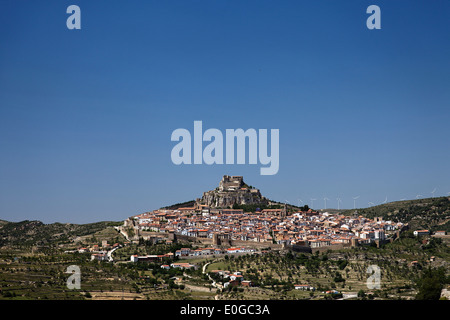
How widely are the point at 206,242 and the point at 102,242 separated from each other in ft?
31.6

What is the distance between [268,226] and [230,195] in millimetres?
13665

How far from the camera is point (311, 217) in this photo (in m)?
65.1

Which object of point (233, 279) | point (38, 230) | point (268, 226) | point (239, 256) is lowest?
point (233, 279)

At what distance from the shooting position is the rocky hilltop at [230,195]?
231 ft

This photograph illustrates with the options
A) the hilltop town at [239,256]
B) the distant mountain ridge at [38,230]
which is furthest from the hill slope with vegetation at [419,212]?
the distant mountain ridge at [38,230]

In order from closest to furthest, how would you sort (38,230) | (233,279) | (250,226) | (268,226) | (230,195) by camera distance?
1. (233,279)
2. (250,226)
3. (268,226)
4. (230,195)
5. (38,230)

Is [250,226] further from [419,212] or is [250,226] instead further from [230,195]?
[419,212]

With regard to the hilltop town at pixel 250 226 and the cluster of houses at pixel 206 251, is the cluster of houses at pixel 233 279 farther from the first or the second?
the hilltop town at pixel 250 226

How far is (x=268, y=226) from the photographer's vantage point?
192 ft

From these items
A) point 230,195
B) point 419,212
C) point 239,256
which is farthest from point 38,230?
point 419,212

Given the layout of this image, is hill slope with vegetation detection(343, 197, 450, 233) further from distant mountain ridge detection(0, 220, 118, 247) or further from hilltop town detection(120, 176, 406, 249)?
distant mountain ridge detection(0, 220, 118, 247)

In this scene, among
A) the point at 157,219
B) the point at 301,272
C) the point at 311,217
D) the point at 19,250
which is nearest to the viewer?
the point at 301,272
